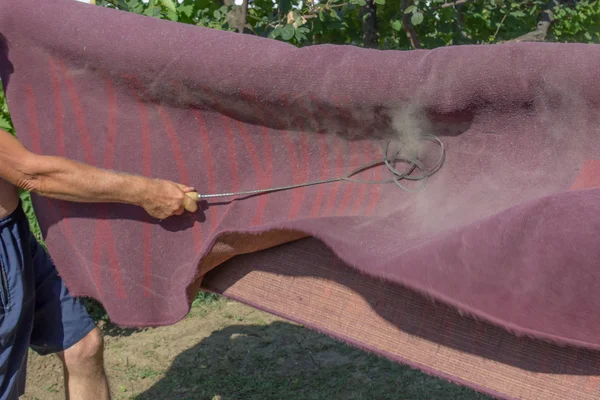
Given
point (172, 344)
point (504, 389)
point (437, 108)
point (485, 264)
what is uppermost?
point (437, 108)

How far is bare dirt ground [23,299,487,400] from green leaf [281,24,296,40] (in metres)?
1.83

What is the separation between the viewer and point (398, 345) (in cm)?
213

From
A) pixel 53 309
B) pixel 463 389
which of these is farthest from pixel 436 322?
pixel 463 389

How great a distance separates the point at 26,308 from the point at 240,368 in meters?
1.71

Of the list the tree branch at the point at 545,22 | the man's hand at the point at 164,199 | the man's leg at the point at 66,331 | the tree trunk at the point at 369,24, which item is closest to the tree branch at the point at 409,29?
the tree trunk at the point at 369,24

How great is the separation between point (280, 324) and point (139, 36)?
260 centimetres

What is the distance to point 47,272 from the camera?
280cm

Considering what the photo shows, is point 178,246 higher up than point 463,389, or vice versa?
point 178,246

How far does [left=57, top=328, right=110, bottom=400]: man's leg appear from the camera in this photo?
9.29ft

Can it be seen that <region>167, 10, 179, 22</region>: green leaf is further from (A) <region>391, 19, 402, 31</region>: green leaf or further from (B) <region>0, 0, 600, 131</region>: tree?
(A) <region>391, 19, 402, 31</region>: green leaf

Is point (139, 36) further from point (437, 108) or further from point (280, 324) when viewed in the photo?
point (280, 324)

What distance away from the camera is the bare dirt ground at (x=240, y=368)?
3807mm

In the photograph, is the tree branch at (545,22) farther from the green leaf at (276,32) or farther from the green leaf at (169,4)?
the green leaf at (169,4)

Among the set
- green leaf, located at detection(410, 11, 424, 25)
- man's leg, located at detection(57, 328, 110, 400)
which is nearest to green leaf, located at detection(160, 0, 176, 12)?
green leaf, located at detection(410, 11, 424, 25)
